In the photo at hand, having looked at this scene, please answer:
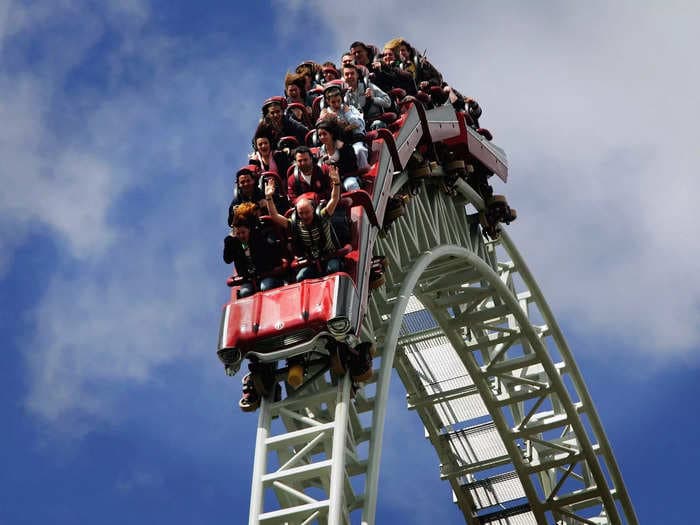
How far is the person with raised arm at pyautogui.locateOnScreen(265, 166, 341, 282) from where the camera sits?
2075 centimetres

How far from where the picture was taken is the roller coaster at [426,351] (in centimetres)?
1991

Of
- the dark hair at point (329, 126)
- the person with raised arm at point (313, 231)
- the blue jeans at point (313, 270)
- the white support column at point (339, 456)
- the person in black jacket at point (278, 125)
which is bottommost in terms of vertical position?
the white support column at point (339, 456)

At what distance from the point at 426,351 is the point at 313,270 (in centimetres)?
1298

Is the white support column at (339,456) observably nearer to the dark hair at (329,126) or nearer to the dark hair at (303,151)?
the dark hair at (303,151)

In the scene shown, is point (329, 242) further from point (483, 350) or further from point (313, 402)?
point (483, 350)

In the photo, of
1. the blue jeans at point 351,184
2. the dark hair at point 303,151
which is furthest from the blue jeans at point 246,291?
the blue jeans at point 351,184

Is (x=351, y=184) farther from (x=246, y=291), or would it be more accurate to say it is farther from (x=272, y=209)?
(x=246, y=291)

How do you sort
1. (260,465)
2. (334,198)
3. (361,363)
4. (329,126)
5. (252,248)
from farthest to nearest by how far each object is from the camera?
(329,126)
(252,248)
(334,198)
(361,363)
(260,465)

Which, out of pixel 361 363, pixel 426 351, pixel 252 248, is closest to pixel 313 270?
pixel 252 248

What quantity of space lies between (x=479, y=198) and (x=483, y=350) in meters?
3.58

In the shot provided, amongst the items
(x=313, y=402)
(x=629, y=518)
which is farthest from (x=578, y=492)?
(x=313, y=402)

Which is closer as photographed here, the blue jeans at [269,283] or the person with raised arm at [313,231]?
the person with raised arm at [313,231]

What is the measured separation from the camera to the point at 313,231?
20812 millimetres

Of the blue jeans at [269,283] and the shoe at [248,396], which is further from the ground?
the blue jeans at [269,283]
